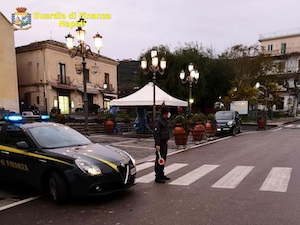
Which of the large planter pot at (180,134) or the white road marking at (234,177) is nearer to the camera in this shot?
the white road marking at (234,177)

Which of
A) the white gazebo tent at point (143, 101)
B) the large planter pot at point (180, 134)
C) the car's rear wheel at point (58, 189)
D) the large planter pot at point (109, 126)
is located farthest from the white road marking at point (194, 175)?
the large planter pot at point (109, 126)

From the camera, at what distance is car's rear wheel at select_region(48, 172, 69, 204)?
5.21 metres

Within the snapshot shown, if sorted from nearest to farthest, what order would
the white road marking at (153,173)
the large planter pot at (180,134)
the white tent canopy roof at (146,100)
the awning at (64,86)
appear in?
the white road marking at (153,173) < the large planter pot at (180,134) < the white tent canopy roof at (146,100) < the awning at (64,86)

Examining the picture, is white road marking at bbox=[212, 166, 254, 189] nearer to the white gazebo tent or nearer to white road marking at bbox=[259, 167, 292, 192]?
white road marking at bbox=[259, 167, 292, 192]

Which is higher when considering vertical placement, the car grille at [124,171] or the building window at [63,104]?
the building window at [63,104]

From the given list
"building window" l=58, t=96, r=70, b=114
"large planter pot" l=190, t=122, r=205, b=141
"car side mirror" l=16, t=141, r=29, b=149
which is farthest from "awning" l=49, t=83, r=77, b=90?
"car side mirror" l=16, t=141, r=29, b=149

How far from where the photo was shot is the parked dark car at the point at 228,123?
62.7 feet

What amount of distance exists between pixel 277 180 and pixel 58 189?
4.73 metres

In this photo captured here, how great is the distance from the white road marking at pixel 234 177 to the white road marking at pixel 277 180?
0.56 metres

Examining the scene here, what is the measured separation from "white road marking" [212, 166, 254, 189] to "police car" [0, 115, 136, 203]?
203 cm

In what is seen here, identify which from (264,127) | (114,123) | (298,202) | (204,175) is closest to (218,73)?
(264,127)

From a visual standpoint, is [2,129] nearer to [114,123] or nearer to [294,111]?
[114,123]

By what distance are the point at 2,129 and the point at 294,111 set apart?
46989 millimetres

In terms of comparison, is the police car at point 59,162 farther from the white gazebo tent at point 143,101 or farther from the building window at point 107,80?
the building window at point 107,80
